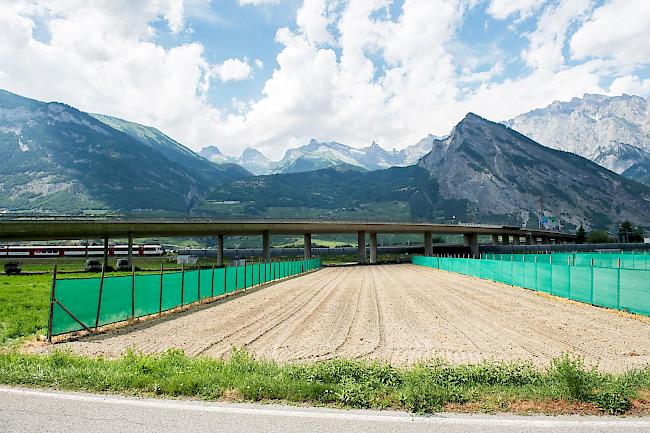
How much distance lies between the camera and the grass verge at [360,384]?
7621 millimetres

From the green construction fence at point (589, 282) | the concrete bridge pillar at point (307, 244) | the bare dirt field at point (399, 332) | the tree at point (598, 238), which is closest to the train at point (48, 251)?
the concrete bridge pillar at point (307, 244)

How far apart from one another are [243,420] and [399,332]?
11.0 metres

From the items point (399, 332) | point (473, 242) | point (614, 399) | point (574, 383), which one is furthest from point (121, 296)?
point (473, 242)

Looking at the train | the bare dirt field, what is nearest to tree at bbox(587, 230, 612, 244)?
the train

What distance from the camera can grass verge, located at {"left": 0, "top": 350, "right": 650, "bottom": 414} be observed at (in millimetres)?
7621

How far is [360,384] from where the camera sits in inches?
334

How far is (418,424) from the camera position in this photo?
Answer: 22.2 ft

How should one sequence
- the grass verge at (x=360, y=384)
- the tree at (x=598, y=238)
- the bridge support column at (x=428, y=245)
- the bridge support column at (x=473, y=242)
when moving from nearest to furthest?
the grass verge at (x=360, y=384)
the bridge support column at (x=428, y=245)
the bridge support column at (x=473, y=242)
the tree at (x=598, y=238)

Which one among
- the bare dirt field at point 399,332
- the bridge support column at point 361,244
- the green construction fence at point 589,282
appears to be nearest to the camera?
the bare dirt field at point 399,332

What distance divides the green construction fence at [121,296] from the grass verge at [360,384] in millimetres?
5754

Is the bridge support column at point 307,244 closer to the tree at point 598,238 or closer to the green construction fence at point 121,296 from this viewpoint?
the green construction fence at point 121,296

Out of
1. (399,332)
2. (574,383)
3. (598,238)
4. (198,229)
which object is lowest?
(399,332)

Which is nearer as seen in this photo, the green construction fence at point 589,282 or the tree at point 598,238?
the green construction fence at point 589,282

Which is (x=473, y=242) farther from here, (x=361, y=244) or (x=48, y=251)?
(x=48, y=251)
